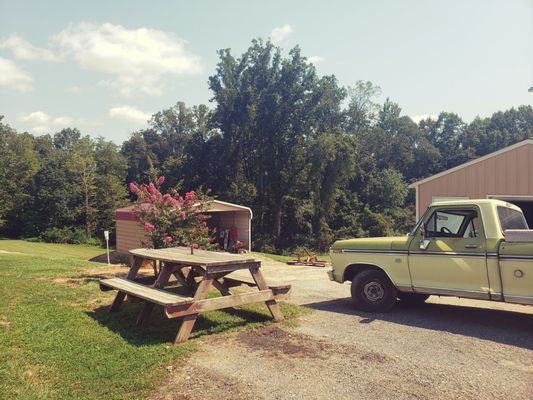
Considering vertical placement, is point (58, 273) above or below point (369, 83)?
below

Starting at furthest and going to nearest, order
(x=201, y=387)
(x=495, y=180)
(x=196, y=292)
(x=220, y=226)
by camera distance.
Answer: (x=220, y=226)
(x=495, y=180)
(x=196, y=292)
(x=201, y=387)

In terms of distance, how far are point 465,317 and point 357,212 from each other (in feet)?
127

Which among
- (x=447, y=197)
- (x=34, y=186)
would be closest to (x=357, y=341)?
(x=447, y=197)

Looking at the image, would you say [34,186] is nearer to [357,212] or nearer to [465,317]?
[357,212]

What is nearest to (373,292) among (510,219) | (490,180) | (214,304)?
(510,219)

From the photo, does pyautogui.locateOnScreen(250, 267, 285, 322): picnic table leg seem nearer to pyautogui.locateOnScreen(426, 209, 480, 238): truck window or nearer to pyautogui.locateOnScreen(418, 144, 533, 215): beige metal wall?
pyautogui.locateOnScreen(426, 209, 480, 238): truck window

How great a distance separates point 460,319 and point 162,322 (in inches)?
183

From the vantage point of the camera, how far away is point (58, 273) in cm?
1132

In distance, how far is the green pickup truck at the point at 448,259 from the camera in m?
6.35

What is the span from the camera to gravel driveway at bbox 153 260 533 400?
4.30m

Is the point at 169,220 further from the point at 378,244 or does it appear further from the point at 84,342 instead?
the point at 84,342

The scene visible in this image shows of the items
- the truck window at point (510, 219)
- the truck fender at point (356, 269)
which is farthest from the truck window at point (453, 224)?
the truck fender at point (356, 269)

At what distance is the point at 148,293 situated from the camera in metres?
6.38

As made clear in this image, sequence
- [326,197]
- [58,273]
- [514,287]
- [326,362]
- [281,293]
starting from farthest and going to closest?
[326,197], [58,273], [281,293], [514,287], [326,362]
